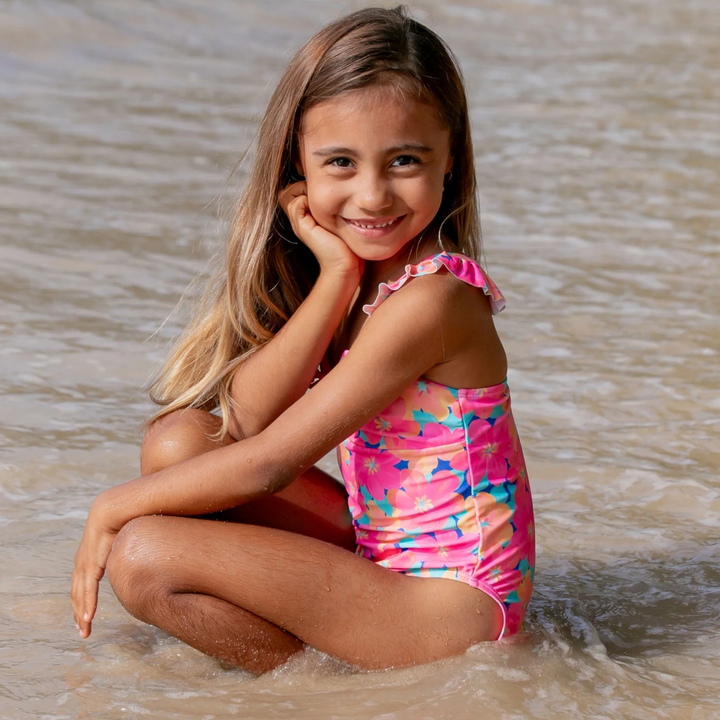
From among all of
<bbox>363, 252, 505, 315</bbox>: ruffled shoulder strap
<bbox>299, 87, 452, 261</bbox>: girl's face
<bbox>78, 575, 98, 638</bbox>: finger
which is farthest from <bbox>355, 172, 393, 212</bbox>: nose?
<bbox>78, 575, 98, 638</bbox>: finger

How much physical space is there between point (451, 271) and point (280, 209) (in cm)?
51

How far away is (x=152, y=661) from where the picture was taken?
2.39 m

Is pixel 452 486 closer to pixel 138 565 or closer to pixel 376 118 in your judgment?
pixel 138 565

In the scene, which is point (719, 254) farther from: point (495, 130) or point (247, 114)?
point (247, 114)

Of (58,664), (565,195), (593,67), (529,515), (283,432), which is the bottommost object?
(58,664)

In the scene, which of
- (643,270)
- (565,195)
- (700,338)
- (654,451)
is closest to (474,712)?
(654,451)

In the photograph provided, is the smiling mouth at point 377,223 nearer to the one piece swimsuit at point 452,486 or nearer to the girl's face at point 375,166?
the girl's face at point 375,166

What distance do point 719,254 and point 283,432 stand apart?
3.75 m

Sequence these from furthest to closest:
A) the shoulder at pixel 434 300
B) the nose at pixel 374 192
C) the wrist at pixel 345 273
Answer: the wrist at pixel 345 273
the nose at pixel 374 192
the shoulder at pixel 434 300

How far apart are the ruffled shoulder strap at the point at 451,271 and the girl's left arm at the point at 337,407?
0.02 meters

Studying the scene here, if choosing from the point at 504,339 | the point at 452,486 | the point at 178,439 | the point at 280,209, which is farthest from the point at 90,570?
the point at 504,339

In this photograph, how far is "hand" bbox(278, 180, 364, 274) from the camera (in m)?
2.44

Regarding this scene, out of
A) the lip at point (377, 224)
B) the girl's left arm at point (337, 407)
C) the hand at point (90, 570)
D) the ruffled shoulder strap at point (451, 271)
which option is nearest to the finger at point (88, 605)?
the hand at point (90, 570)

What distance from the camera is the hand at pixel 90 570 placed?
235cm
